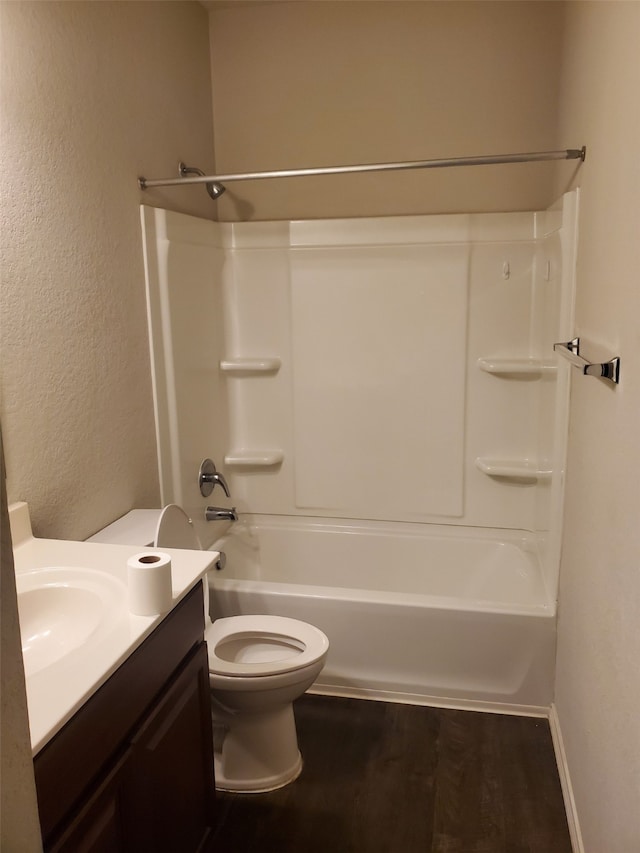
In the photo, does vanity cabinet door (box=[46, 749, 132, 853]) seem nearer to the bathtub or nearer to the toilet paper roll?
the toilet paper roll

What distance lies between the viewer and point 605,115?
174 cm

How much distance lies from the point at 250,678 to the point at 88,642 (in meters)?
0.79

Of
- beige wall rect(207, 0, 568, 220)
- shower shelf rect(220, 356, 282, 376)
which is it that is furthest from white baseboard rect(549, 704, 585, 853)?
beige wall rect(207, 0, 568, 220)

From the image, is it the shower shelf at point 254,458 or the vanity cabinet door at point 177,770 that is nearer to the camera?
the vanity cabinet door at point 177,770

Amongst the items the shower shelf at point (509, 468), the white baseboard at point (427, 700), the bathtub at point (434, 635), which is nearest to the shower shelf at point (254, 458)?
the bathtub at point (434, 635)

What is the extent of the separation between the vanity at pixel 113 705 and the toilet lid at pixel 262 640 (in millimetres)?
442

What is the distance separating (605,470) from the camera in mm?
1625

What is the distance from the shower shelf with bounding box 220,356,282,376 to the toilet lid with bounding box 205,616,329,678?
120cm

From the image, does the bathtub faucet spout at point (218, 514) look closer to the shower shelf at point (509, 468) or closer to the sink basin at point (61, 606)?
the shower shelf at point (509, 468)

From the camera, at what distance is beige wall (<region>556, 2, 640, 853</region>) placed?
4.47 ft

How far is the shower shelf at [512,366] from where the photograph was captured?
9.30 feet

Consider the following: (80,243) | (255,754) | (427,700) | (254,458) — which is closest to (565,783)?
(427,700)

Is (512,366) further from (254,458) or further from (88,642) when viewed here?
(88,642)

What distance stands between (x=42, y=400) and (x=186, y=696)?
0.85m
